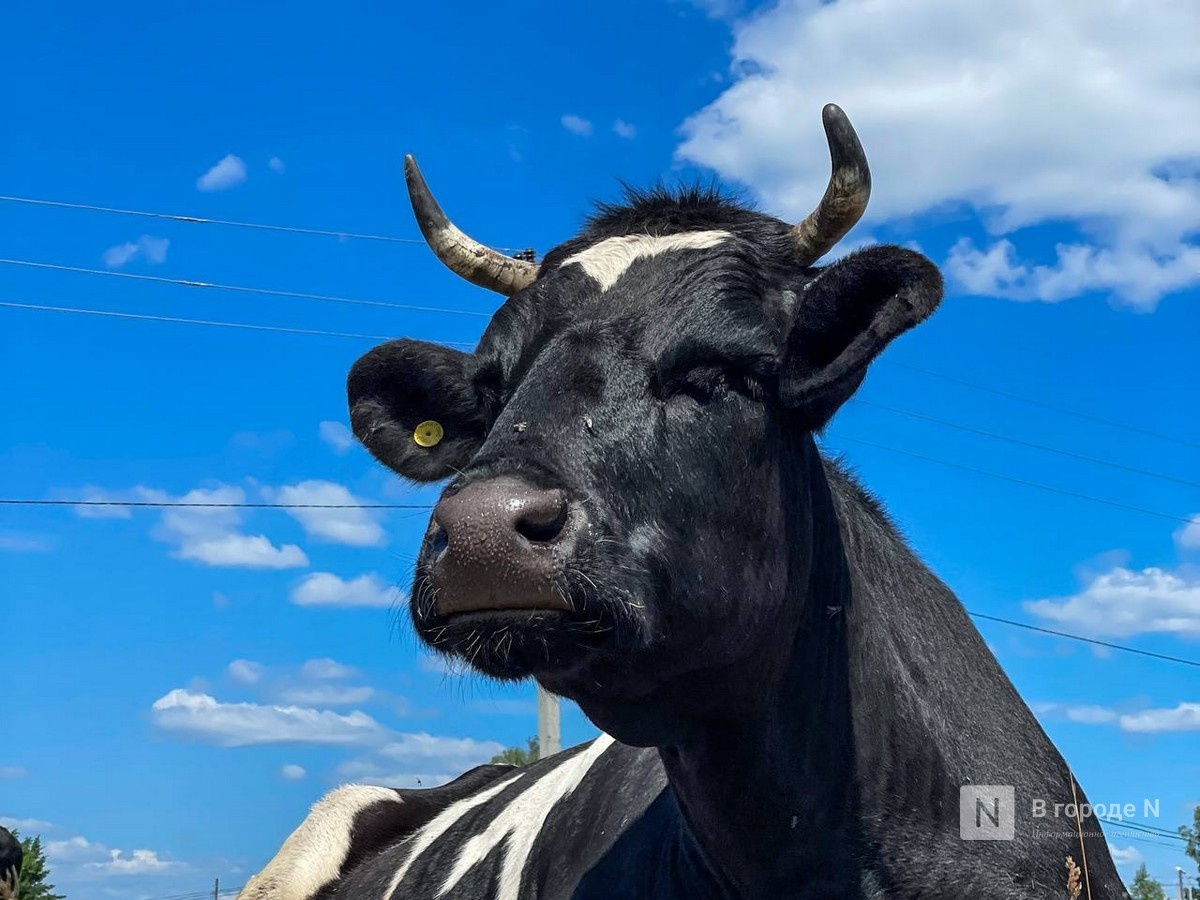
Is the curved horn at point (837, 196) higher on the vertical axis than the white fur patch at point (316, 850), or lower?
higher

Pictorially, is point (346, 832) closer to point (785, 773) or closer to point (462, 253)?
point (462, 253)

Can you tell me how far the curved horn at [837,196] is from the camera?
14.0 ft

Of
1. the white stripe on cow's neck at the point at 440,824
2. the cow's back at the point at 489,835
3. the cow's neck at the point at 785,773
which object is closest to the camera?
the cow's neck at the point at 785,773

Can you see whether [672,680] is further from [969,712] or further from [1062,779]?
[1062,779]

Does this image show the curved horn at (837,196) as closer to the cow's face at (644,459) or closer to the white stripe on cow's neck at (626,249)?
the cow's face at (644,459)

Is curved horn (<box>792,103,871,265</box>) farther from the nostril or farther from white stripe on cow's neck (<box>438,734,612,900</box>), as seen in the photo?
white stripe on cow's neck (<box>438,734,612,900</box>)

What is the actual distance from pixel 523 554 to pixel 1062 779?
2.26 meters

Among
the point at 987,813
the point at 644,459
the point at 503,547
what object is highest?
the point at 644,459

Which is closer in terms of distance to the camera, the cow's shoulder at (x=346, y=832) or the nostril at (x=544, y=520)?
the nostril at (x=544, y=520)

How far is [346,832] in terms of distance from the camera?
806 cm

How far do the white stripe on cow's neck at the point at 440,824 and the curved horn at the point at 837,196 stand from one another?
3.83 meters

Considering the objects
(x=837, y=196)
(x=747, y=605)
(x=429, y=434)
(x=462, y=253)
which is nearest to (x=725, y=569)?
(x=747, y=605)

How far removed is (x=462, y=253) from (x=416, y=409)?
675mm

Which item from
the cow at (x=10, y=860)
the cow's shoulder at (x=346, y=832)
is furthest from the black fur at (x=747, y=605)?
the cow at (x=10, y=860)
